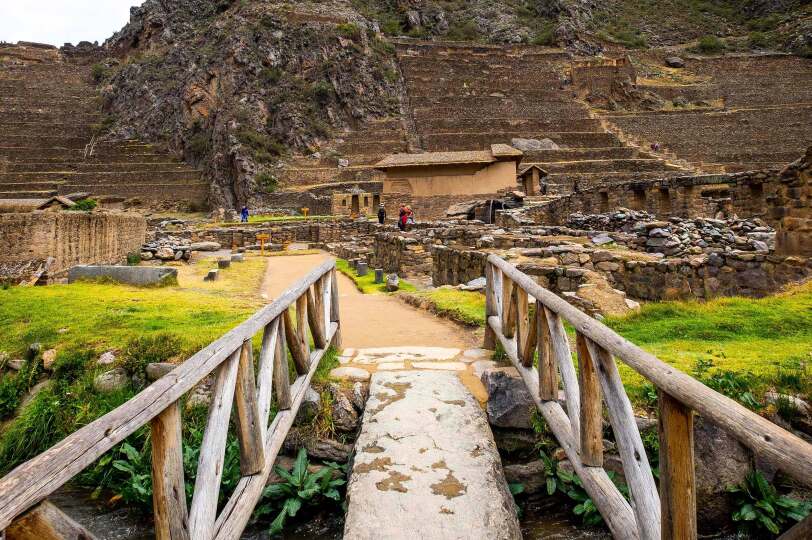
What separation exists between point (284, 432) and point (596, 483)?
1829 millimetres

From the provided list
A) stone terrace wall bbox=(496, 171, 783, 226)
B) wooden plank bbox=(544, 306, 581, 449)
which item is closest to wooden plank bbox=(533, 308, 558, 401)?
wooden plank bbox=(544, 306, 581, 449)

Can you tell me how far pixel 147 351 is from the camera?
16.0 feet

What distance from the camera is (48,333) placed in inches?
223

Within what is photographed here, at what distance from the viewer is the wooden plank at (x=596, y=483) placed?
2131 mm

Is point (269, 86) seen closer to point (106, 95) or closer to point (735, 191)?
point (106, 95)

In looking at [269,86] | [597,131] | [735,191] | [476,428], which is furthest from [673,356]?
[269,86]

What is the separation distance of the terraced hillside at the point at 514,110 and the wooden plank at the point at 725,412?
30.2m

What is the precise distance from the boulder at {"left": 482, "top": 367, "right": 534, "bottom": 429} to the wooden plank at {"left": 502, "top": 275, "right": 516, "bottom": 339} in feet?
2.03

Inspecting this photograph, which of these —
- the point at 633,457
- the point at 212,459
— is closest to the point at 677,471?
the point at 633,457

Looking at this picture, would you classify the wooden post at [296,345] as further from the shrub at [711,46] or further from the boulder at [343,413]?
the shrub at [711,46]

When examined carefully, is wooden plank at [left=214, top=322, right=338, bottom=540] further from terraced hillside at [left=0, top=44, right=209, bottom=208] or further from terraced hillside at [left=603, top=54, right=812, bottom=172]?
terraced hillside at [left=0, top=44, right=209, bottom=208]

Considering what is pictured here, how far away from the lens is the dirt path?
232 inches

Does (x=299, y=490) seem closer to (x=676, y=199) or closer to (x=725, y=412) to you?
(x=725, y=412)

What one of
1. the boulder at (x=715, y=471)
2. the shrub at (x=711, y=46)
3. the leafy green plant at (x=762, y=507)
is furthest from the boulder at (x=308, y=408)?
the shrub at (x=711, y=46)
